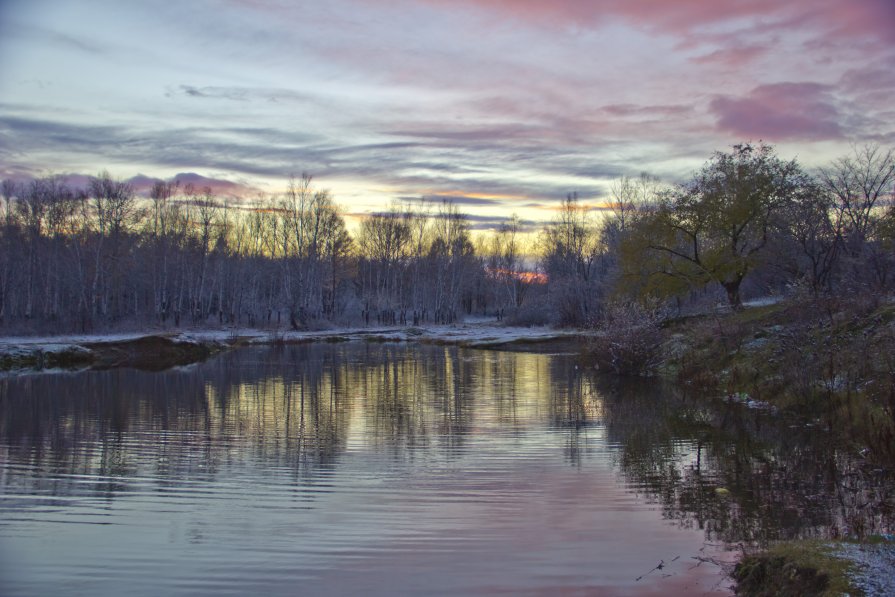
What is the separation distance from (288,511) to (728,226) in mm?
31645

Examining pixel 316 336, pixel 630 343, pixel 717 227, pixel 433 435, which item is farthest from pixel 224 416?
pixel 316 336

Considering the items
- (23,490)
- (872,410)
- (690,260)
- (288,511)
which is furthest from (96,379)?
(690,260)

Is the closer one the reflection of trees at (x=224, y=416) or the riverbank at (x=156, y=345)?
the reflection of trees at (x=224, y=416)

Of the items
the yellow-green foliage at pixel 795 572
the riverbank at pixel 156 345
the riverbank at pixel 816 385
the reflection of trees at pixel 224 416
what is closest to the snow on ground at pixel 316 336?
the riverbank at pixel 156 345

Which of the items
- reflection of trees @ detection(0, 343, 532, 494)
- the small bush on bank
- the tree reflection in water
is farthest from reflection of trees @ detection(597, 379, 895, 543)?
the small bush on bank

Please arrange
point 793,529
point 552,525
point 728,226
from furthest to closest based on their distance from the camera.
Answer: point 728,226, point 552,525, point 793,529

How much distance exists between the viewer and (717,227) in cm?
3594

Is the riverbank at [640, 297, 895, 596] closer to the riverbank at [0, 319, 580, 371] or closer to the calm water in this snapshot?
the calm water

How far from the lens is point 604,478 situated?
11.4 meters

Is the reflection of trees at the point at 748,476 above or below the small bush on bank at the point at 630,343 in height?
below

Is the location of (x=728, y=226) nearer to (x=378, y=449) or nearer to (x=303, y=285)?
(x=378, y=449)

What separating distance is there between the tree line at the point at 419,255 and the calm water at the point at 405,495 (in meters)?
11.8

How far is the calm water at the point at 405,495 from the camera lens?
288 inches

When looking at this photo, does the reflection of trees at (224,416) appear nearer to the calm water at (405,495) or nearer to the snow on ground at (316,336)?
the calm water at (405,495)
